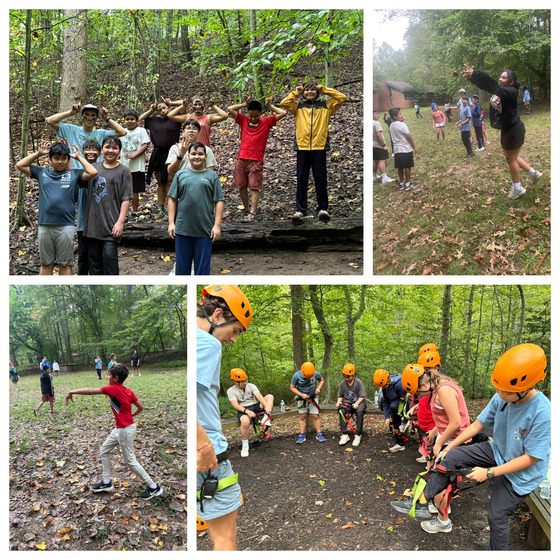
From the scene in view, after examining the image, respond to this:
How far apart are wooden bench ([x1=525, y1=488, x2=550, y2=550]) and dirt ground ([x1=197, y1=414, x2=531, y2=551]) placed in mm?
110

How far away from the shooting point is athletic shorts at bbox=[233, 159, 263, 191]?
19.7ft

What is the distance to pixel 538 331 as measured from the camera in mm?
7781

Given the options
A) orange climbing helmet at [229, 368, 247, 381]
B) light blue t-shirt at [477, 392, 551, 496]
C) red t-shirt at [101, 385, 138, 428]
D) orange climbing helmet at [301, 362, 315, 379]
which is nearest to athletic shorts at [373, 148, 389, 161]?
orange climbing helmet at [301, 362, 315, 379]

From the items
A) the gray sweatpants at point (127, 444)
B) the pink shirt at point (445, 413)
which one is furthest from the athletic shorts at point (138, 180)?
the pink shirt at point (445, 413)

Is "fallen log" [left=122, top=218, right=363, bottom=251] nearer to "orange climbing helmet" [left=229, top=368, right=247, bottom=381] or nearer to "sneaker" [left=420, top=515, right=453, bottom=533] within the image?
"orange climbing helmet" [left=229, top=368, right=247, bottom=381]

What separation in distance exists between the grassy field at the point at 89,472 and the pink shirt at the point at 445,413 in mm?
2979

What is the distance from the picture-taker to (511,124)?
5.76 metres

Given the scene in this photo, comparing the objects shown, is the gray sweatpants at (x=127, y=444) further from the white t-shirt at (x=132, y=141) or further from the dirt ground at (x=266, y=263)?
the white t-shirt at (x=132, y=141)

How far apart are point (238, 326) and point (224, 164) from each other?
5.54 m

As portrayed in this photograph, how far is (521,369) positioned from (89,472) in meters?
5.08

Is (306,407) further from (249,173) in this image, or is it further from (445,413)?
(249,173)

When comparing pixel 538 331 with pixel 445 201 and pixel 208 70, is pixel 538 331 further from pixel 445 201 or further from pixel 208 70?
pixel 208 70

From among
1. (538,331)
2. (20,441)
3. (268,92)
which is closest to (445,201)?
(538,331)

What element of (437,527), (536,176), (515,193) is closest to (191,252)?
(437,527)
